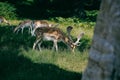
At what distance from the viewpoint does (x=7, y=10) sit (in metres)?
36.3

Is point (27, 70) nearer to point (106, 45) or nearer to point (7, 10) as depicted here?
point (106, 45)

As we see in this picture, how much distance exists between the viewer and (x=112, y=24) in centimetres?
675

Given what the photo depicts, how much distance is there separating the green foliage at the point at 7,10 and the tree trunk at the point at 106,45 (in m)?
29.1

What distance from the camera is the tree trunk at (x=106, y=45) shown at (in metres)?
6.75

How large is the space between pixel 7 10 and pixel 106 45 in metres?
29.8

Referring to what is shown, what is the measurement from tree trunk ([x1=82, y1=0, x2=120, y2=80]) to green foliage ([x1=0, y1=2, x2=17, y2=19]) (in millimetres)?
29110

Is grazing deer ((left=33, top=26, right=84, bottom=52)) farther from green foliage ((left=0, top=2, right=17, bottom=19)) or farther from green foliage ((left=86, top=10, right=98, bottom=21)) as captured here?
green foliage ((left=0, top=2, right=17, bottom=19))

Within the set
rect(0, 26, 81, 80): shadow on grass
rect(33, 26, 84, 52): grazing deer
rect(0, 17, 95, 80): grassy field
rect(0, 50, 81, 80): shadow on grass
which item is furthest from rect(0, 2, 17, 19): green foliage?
rect(0, 50, 81, 80): shadow on grass

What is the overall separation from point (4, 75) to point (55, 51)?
3.60 metres

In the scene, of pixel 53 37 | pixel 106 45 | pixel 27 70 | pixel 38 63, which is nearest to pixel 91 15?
pixel 53 37

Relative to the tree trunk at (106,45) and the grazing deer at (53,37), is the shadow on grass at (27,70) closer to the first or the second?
the grazing deer at (53,37)

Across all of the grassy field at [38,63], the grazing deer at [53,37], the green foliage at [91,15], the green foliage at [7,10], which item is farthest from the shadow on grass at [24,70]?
the green foliage at [7,10]

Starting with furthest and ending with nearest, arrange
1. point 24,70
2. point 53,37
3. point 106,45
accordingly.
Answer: point 53,37, point 24,70, point 106,45

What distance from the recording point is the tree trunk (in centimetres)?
675
